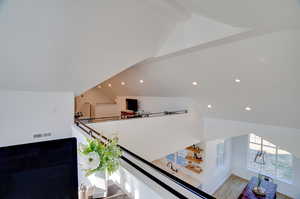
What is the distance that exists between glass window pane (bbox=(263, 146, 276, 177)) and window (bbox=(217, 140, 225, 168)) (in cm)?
187

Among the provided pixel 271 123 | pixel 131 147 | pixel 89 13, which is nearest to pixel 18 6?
pixel 89 13

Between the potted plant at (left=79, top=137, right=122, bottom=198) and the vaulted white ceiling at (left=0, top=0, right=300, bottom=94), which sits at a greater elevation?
the vaulted white ceiling at (left=0, top=0, right=300, bottom=94)

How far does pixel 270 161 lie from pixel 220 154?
2.27 metres

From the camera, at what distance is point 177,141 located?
19.1 ft

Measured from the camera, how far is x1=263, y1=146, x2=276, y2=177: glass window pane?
7574 mm

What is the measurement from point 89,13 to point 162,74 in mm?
3396

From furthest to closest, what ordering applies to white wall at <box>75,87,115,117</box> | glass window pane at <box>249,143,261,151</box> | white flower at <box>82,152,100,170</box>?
white wall at <box>75,87,115,117</box> < glass window pane at <box>249,143,261,151</box> < white flower at <box>82,152,100,170</box>

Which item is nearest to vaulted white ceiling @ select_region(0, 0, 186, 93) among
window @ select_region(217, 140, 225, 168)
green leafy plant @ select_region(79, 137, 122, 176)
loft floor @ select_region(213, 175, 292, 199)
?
green leafy plant @ select_region(79, 137, 122, 176)

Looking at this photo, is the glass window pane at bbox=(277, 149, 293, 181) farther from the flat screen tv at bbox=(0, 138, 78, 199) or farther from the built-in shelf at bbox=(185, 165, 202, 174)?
the flat screen tv at bbox=(0, 138, 78, 199)

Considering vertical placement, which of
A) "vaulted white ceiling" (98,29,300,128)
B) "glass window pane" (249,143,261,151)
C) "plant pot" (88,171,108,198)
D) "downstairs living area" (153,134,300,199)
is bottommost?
"downstairs living area" (153,134,300,199)

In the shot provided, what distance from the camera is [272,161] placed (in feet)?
25.1

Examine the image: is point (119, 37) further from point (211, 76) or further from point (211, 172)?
point (211, 172)

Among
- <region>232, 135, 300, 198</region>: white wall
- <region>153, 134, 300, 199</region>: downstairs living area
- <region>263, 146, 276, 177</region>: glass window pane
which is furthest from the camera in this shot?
<region>232, 135, 300, 198</region>: white wall

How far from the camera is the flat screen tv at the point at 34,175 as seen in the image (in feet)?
4.30
